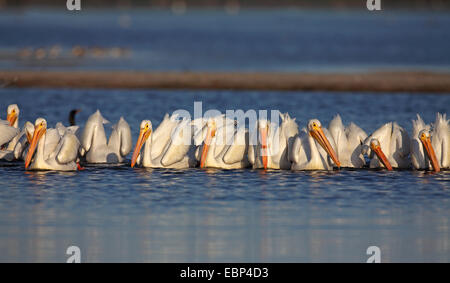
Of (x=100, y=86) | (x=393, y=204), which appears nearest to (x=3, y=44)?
(x=100, y=86)

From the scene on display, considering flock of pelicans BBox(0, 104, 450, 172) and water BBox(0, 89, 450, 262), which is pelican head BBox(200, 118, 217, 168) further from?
water BBox(0, 89, 450, 262)

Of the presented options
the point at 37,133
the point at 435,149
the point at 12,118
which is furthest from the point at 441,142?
the point at 12,118

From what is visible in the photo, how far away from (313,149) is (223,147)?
1219mm

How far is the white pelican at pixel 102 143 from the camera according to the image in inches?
511

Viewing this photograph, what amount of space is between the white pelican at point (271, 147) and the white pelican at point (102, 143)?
1763 millimetres

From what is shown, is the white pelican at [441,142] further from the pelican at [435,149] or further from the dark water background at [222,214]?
the dark water background at [222,214]

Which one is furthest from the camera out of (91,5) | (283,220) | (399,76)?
(91,5)

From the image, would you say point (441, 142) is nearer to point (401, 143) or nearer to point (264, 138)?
point (401, 143)

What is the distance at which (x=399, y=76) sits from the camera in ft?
84.0

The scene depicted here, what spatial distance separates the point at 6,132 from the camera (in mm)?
12828

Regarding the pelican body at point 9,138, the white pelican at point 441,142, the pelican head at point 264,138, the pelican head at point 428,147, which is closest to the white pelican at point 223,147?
the pelican head at point 264,138
